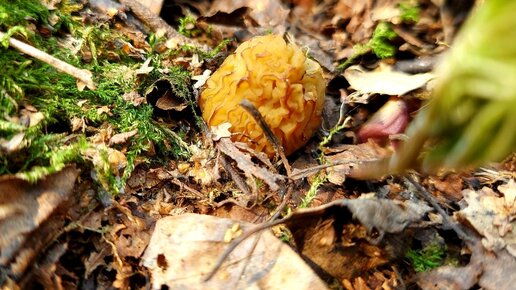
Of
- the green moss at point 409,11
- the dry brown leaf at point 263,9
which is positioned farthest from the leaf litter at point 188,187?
the dry brown leaf at point 263,9

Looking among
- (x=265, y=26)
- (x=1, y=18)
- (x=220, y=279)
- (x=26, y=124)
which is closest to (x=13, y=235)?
(x=26, y=124)

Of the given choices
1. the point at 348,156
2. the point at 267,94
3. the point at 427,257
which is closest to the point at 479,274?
the point at 427,257

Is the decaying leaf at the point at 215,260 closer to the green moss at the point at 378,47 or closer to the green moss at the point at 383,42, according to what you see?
the green moss at the point at 378,47

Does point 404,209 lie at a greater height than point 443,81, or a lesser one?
lesser

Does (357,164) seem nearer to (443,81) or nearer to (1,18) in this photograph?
(443,81)

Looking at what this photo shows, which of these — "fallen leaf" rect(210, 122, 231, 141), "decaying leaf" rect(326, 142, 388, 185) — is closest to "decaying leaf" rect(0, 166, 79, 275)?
"fallen leaf" rect(210, 122, 231, 141)

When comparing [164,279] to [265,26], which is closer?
[164,279]

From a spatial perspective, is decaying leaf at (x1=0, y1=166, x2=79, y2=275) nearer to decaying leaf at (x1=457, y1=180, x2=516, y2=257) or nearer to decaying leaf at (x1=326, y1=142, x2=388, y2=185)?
decaying leaf at (x1=326, y1=142, x2=388, y2=185)
